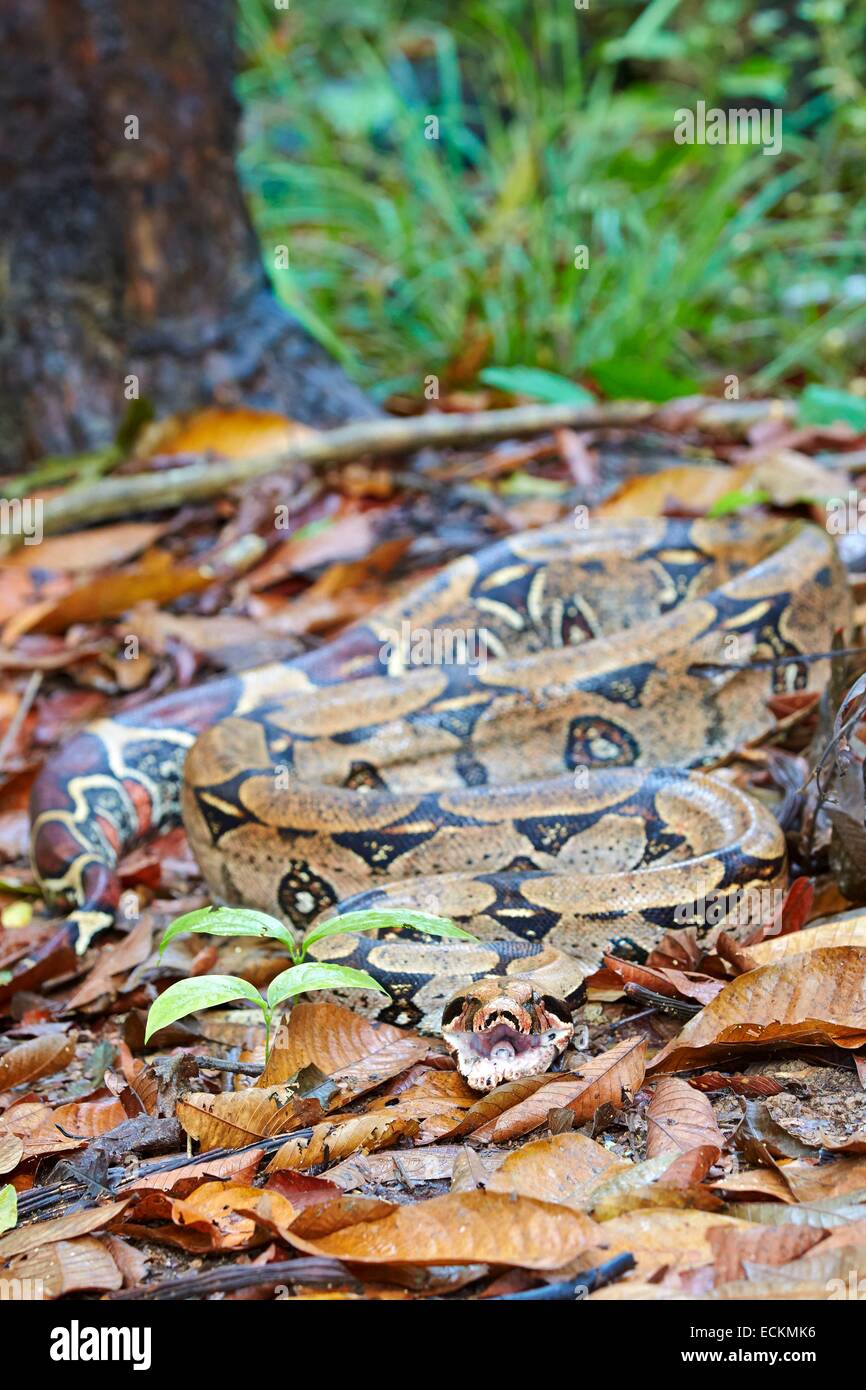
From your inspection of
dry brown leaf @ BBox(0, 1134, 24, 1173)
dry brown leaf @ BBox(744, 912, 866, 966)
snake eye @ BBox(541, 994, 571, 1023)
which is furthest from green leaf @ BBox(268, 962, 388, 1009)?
dry brown leaf @ BBox(744, 912, 866, 966)

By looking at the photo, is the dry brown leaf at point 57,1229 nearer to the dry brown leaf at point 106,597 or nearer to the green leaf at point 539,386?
the dry brown leaf at point 106,597

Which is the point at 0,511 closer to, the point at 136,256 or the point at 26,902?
the point at 136,256

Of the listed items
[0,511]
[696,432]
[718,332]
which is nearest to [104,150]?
[0,511]

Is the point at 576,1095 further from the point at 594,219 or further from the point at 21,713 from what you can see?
the point at 594,219

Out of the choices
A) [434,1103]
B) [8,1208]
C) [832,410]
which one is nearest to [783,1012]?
[434,1103]

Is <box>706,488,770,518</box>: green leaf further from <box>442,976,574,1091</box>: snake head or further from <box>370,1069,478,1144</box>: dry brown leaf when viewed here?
<box>370,1069,478,1144</box>: dry brown leaf
